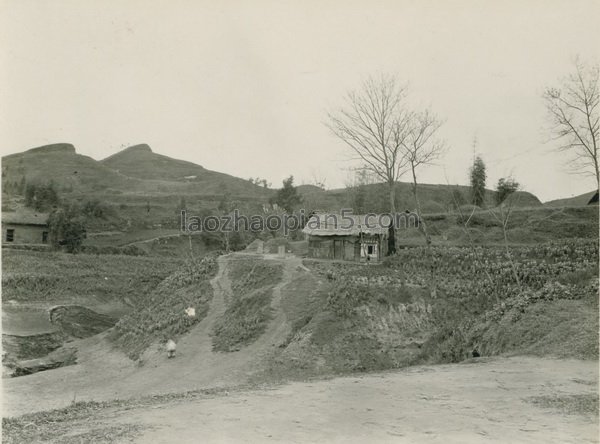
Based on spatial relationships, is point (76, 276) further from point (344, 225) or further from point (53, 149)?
point (53, 149)

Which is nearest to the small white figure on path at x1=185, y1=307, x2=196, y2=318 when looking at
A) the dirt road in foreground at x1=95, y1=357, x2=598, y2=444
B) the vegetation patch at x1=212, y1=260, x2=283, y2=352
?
the vegetation patch at x1=212, y1=260, x2=283, y2=352

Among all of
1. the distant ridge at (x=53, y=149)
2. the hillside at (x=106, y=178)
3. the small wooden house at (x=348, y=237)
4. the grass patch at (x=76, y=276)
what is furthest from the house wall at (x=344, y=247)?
the distant ridge at (x=53, y=149)

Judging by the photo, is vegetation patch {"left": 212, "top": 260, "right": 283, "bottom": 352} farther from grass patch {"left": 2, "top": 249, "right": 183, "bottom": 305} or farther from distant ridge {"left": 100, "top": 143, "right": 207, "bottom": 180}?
distant ridge {"left": 100, "top": 143, "right": 207, "bottom": 180}

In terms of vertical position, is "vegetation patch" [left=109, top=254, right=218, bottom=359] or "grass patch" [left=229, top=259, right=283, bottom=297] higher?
"grass patch" [left=229, top=259, right=283, bottom=297]

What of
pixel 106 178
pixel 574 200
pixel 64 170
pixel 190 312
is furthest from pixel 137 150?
pixel 190 312

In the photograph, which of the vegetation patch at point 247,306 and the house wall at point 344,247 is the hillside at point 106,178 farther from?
the vegetation patch at point 247,306

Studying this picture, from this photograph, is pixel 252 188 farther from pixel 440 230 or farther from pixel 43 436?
pixel 43 436
